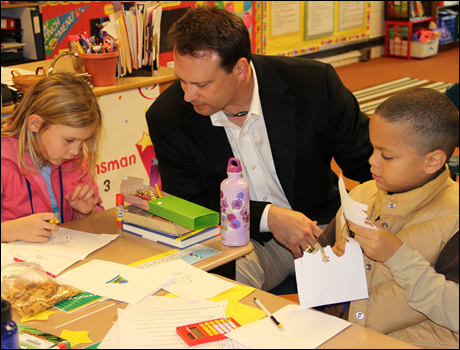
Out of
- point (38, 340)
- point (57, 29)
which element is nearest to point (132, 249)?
point (38, 340)

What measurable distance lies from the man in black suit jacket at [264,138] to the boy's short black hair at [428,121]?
67 cm

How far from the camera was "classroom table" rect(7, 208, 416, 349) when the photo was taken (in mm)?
1108

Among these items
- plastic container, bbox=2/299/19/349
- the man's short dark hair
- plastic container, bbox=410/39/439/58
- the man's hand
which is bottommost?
plastic container, bbox=410/39/439/58

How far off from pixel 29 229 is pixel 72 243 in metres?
0.13

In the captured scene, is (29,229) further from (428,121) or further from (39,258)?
(428,121)

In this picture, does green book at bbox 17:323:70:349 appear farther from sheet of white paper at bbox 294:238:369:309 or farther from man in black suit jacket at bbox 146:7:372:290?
man in black suit jacket at bbox 146:7:372:290

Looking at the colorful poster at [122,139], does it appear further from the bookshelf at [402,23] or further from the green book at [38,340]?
the bookshelf at [402,23]

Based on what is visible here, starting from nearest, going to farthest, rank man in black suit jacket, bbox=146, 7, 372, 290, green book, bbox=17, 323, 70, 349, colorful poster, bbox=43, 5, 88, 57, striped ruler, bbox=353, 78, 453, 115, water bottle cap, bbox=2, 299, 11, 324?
water bottle cap, bbox=2, 299, 11, 324 < green book, bbox=17, 323, 70, 349 < man in black suit jacket, bbox=146, 7, 372, 290 < colorful poster, bbox=43, 5, 88, 57 < striped ruler, bbox=353, 78, 453, 115

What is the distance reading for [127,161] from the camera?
2990 mm

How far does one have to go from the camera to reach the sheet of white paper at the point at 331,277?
122 centimetres

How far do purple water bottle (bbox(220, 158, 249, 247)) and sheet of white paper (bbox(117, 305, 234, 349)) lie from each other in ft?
1.06

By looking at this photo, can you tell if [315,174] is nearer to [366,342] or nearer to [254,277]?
[254,277]

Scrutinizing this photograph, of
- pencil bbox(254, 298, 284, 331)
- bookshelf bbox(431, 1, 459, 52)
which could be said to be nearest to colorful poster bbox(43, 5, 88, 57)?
pencil bbox(254, 298, 284, 331)

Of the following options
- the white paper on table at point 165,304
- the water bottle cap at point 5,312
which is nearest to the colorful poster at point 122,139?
the white paper on table at point 165,304
